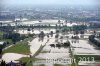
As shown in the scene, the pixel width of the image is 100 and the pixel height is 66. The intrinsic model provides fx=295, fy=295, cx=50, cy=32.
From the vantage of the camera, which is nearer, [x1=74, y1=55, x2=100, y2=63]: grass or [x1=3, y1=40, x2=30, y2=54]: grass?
[x1=74, y1=55, x2=100, y2=63]: grass

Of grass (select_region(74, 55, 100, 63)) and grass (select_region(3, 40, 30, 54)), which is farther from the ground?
grass (select_region(3, 40, 30, 54))

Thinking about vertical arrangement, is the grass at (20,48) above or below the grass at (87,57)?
above

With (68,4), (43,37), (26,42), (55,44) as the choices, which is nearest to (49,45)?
(55,44)

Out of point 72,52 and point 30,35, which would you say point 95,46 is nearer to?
point 72,52

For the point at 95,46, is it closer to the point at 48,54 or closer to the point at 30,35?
the point at 48,54

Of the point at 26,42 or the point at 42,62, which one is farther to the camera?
the point at 26,42

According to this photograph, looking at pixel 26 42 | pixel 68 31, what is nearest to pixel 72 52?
pixel 26 42

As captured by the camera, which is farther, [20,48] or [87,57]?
[20,48]

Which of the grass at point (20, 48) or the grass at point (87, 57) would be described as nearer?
the grass at point (87, 57)

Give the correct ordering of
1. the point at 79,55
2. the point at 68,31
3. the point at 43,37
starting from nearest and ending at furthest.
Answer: the point at 79,55 < the point at 43,37 < the point at 68,31

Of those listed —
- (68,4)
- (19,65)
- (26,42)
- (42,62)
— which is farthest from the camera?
(68,4)
